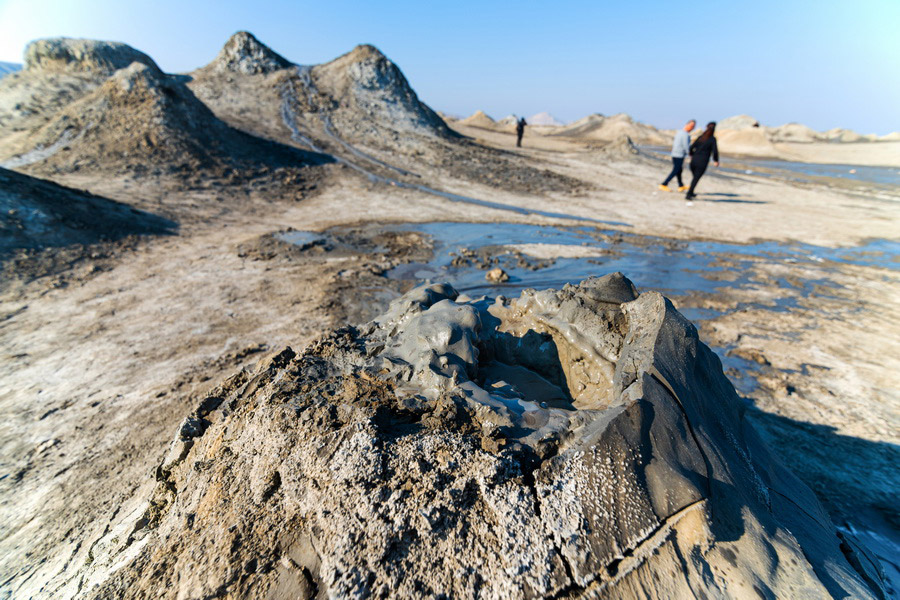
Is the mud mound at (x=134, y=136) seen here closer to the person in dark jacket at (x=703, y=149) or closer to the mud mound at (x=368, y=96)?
the mud mound at (x=368, y=96)

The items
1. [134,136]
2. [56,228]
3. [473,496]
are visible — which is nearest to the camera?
[473,496]

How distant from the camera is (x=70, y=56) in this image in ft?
48.9

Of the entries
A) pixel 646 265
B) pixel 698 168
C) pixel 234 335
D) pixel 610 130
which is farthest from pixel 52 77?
pixel 610 130

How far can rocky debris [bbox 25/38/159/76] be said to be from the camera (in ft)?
48.2

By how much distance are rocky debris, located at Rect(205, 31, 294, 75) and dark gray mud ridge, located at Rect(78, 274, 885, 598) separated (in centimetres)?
2038

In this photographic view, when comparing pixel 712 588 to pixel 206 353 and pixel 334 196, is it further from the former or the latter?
pixel 334 196

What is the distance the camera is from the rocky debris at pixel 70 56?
1470 cm

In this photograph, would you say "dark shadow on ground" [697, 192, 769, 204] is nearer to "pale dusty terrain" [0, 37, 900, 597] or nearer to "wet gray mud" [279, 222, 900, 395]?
"pale dusty terrain" [0, 37, 900, 597]

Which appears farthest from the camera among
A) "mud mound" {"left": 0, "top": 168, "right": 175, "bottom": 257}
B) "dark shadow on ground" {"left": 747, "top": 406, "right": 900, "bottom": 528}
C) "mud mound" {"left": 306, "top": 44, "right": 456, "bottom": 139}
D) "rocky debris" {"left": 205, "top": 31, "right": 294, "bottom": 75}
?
"rocky debris" {"left": 205, "top": 31, "right": 294, "bottom": 75}

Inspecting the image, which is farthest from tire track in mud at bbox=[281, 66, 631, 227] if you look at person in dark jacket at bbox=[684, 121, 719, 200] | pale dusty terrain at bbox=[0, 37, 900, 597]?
person in dark jacket at bbox=[684, 121, 719, 200]

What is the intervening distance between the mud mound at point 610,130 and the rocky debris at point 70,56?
27.6 meters

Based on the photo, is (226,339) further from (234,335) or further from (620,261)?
(620,261)

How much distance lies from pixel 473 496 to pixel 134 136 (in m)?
12.3

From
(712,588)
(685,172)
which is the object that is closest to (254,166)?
(712,588)
